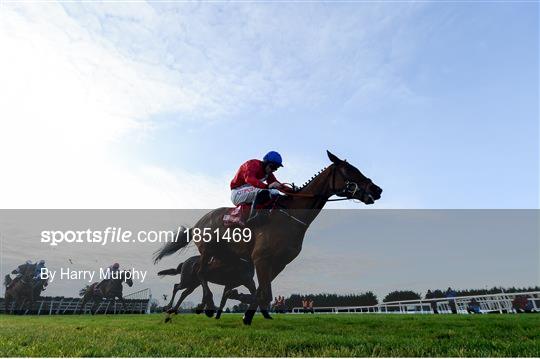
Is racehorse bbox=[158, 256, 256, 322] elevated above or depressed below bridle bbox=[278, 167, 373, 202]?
below

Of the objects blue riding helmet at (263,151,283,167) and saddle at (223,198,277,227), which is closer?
saddle at (223,198,277,227)

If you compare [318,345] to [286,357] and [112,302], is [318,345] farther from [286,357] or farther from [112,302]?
[112,302]

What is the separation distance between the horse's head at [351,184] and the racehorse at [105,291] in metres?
13.4

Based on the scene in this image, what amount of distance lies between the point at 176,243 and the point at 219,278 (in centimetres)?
155

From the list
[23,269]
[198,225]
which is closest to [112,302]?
[23,269]

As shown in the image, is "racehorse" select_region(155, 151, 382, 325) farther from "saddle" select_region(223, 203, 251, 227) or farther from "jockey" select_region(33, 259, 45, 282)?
"jockey" select_region(33, 259, 45, 282)

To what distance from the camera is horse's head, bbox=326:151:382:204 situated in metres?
7.74

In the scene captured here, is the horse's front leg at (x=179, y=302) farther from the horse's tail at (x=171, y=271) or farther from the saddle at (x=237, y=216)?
the saddle at (x=237, y=216)

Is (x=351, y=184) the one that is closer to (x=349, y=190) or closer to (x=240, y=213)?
(x=349, y=190)

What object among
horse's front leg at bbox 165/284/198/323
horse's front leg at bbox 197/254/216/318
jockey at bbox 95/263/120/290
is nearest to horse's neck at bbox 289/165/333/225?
horse's front leg at bbox 197/254/216/318

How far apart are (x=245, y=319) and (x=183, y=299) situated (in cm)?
328

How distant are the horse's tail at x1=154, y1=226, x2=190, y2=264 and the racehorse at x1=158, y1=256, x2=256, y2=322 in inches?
29.3

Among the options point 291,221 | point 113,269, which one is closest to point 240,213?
point 291,221

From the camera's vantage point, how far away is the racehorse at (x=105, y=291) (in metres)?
18.7
